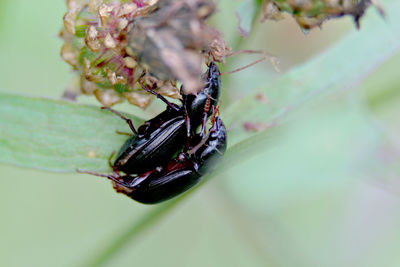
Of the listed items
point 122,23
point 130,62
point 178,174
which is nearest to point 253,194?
point 178,174

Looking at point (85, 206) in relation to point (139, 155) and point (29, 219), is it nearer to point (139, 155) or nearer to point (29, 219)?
point (29, 219)

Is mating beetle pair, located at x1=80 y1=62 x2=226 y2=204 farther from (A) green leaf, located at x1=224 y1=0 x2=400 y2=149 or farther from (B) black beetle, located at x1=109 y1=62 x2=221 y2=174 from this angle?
(A) green leaf, located at x1=224 y1=0 x2=400 y2=149

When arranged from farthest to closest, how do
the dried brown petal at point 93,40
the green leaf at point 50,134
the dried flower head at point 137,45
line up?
the green leaf at point 50,134 < the dried brown petal at point 93,40 < the dried flower head at point 137,45

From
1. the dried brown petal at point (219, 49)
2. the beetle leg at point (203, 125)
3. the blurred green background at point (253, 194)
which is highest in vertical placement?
the dried brown petal at point (219, 49)

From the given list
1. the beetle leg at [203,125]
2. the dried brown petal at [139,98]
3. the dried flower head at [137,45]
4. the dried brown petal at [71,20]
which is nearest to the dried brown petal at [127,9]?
the dried flower head at [137,45]

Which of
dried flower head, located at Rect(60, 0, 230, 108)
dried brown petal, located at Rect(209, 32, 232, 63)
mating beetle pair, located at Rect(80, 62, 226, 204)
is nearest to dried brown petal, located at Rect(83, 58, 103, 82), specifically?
dried flower head, located at Rect(60, 0, 230, 108)

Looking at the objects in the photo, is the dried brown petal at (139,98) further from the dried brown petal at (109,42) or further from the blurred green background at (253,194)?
the blurred green background at (253,194)
